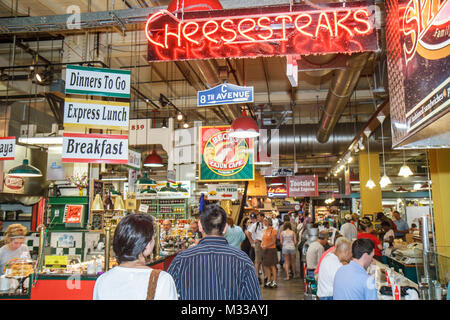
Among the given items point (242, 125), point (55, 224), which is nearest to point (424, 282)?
point (242, 125)

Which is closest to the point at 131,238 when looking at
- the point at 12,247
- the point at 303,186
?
the point at 12,247

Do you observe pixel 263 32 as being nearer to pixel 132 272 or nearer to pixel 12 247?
pixel 132 272

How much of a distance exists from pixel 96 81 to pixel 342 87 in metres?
4.74

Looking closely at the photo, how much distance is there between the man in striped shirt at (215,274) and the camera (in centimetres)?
264

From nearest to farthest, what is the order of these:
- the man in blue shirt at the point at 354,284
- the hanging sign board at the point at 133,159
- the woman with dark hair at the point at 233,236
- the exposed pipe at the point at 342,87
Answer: the man in blue shirt at the point at 354,284
the exposed pipe at the point at 342,87
the hanging sign board at the point at 133,159
the woman with dark hair at the point at 233,236

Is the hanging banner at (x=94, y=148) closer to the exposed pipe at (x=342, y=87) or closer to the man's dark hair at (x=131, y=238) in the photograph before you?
the man's dark hair at (x=131, y=238)

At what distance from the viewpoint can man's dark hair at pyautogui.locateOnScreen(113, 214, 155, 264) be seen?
2.03 m

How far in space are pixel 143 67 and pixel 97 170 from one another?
3.24 meters

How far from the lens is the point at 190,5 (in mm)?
4105

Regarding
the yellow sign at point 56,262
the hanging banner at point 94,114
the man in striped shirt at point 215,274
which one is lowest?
the yellow sign at point 56,262

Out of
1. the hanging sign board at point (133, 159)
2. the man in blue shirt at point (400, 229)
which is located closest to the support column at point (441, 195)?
the man in blue shirt at point (400, 229)

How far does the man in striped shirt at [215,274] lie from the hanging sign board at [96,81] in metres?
3.48

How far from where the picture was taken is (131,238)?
2053 mm
